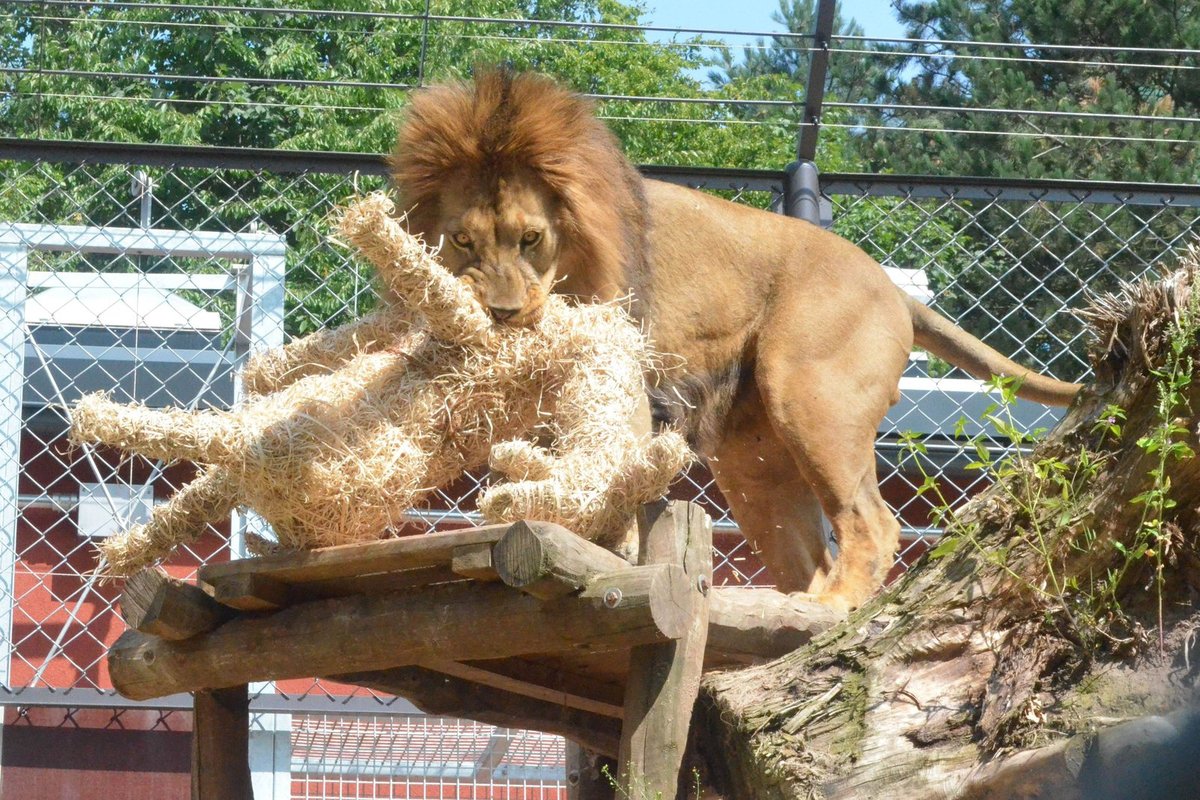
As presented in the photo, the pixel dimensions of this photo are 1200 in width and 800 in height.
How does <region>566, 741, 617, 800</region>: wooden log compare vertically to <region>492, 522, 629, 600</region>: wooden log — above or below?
below

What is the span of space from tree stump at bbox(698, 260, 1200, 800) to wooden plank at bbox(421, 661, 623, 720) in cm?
73

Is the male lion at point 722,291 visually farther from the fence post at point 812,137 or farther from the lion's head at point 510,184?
the fence post at point 812,137

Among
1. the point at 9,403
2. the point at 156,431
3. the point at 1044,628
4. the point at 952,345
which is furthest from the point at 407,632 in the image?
the point at 9,403

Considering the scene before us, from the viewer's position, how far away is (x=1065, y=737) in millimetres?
2381

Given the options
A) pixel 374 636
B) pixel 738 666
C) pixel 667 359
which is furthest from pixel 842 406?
pixel 374 636

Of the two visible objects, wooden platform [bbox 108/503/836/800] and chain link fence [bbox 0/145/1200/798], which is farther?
chain link fence [bbox 0/145/1200/798]

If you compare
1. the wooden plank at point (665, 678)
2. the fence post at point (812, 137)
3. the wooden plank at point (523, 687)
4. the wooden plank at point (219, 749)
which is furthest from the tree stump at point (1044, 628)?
the fence post at point (812, 137)

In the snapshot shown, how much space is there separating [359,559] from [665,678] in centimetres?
60

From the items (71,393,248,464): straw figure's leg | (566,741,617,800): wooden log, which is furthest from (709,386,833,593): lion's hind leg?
(71,393,248,464): straw figure's leg

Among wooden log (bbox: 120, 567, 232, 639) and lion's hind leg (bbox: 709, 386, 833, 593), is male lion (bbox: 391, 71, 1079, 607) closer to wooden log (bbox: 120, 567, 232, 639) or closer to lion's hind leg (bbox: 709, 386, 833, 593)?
lion's hind leg (bbox: 709, 386, 833, 593)

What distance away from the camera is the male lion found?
3.30m

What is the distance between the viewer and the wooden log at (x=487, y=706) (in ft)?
11.6

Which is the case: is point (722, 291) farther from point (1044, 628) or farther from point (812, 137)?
point (1044, 628)

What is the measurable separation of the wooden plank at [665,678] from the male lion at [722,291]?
541mm
